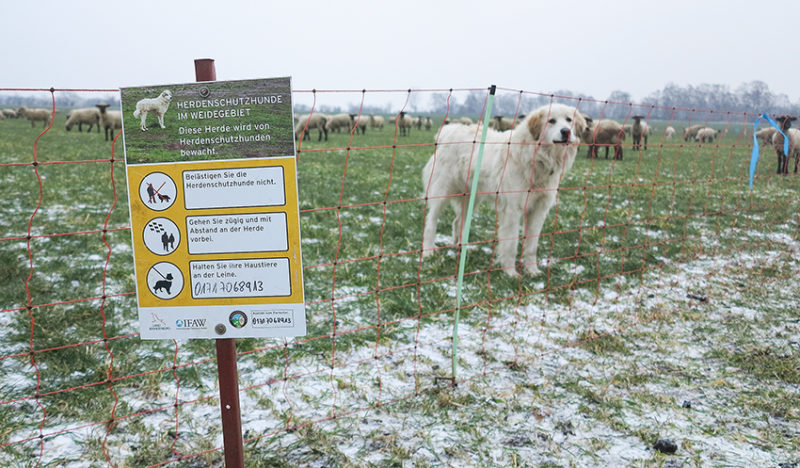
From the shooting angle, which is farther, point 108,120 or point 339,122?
point 339,122

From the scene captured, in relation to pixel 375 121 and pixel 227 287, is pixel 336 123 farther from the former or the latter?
pixel 227 287

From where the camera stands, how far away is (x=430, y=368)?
3232 millimetres

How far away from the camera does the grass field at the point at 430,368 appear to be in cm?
243

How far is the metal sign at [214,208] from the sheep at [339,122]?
33874mm

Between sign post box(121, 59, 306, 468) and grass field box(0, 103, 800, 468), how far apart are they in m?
0.41

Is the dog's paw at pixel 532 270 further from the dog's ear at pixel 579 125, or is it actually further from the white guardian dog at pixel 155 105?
the white guardian dog at pixel 155 105

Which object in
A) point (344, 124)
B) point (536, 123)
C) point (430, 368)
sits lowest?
point (430, 368)

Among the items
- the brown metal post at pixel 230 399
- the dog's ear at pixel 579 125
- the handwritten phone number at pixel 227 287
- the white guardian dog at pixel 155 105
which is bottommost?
the brown metal post at pixel 230 399

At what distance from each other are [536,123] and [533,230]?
45.1 inches

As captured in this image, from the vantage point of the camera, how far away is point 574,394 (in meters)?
2.94

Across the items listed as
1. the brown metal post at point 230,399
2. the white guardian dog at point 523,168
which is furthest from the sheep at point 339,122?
the brown metal post at point 230,399

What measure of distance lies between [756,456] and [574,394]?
0.91m

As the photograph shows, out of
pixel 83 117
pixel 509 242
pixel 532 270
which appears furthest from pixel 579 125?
pixel 83 117

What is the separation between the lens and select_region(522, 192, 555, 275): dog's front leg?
512cm
